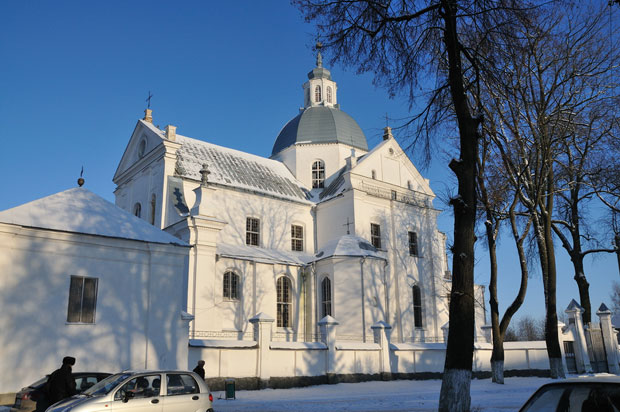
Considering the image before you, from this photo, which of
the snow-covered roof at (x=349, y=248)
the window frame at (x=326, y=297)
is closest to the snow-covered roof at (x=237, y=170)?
the snow-covered roof at (x=349, y=248)

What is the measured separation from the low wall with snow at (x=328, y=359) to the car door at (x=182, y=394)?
7.70 m

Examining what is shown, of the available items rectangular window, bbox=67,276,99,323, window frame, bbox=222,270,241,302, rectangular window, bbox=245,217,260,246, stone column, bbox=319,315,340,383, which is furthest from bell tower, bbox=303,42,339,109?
rectangular window, bbox=67,276,99,323

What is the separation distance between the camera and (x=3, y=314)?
45.6 feet

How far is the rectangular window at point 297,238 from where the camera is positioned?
30.9 m

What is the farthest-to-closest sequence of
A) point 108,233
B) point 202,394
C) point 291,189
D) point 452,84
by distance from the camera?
point 291,189 < point 108,233 < point 452,84 < point 202,394

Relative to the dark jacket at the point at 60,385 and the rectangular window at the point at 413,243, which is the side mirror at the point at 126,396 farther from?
the rectangular window at the point at 413,243

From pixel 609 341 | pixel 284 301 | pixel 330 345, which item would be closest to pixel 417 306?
pixel 284 301

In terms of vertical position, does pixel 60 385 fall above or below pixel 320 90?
below

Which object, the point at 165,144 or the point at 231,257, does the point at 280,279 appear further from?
the point at 165,144

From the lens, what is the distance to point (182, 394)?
931cm

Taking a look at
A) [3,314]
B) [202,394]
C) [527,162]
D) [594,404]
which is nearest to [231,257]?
[3,314]

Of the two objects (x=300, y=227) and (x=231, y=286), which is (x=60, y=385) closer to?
(x=231, y=286)

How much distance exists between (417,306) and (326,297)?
664 centimetres

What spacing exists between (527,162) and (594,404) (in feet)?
52.8
